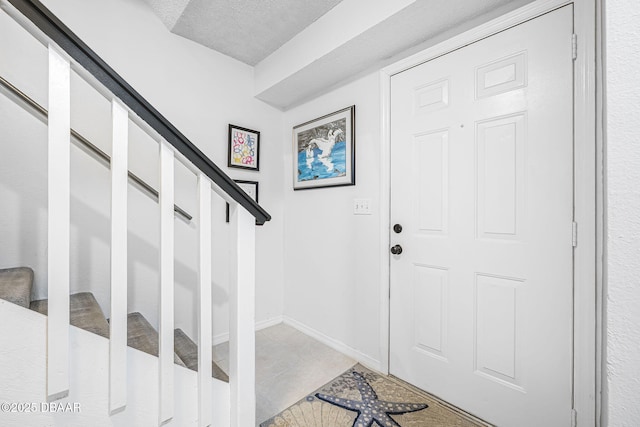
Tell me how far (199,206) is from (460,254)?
1353 mm

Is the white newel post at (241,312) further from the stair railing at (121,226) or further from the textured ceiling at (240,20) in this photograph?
the textured ceiling at (240,20)

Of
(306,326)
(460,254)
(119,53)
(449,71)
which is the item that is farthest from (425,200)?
(119,53)

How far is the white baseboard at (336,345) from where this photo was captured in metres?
1.83

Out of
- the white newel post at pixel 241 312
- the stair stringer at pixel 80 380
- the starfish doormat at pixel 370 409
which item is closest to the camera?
the stair stringer at pixel 80 380

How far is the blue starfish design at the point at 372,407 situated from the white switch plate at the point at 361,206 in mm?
1139

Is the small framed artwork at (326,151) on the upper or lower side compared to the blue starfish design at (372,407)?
upper

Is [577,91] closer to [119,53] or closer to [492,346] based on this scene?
[492,346]

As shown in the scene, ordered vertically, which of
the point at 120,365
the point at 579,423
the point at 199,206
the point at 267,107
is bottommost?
the point at 579,423

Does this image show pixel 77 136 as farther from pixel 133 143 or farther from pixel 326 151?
pixel 326 151

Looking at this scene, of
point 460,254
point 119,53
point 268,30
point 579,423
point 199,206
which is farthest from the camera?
point 268,30

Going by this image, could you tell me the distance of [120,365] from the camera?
80 centimetres

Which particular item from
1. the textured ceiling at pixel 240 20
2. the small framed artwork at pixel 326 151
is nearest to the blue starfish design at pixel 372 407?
the small framed artwork at pixel 326 151

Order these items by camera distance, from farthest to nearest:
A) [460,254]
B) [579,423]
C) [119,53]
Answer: [119,53]
[460,254]
[579,423]

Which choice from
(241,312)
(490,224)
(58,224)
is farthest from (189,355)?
(490,224)
